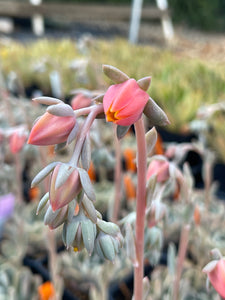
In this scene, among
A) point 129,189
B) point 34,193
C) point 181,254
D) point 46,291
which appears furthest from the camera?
point 34,193

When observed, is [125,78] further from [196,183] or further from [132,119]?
[196,183]

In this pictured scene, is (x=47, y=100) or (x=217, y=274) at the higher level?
(x=47, y=100)

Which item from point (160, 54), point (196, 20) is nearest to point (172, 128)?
point (160, 54)

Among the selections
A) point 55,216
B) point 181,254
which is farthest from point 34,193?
point 55,216

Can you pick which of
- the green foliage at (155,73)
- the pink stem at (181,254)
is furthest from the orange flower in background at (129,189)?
the pink stem at (181,254)

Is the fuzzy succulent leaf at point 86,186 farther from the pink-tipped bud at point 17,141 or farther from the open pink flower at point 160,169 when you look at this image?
the pink-tipped bud at point 17,141

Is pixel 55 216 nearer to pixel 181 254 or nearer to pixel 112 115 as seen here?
pixel 112 115

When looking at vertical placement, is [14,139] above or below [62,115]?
below
